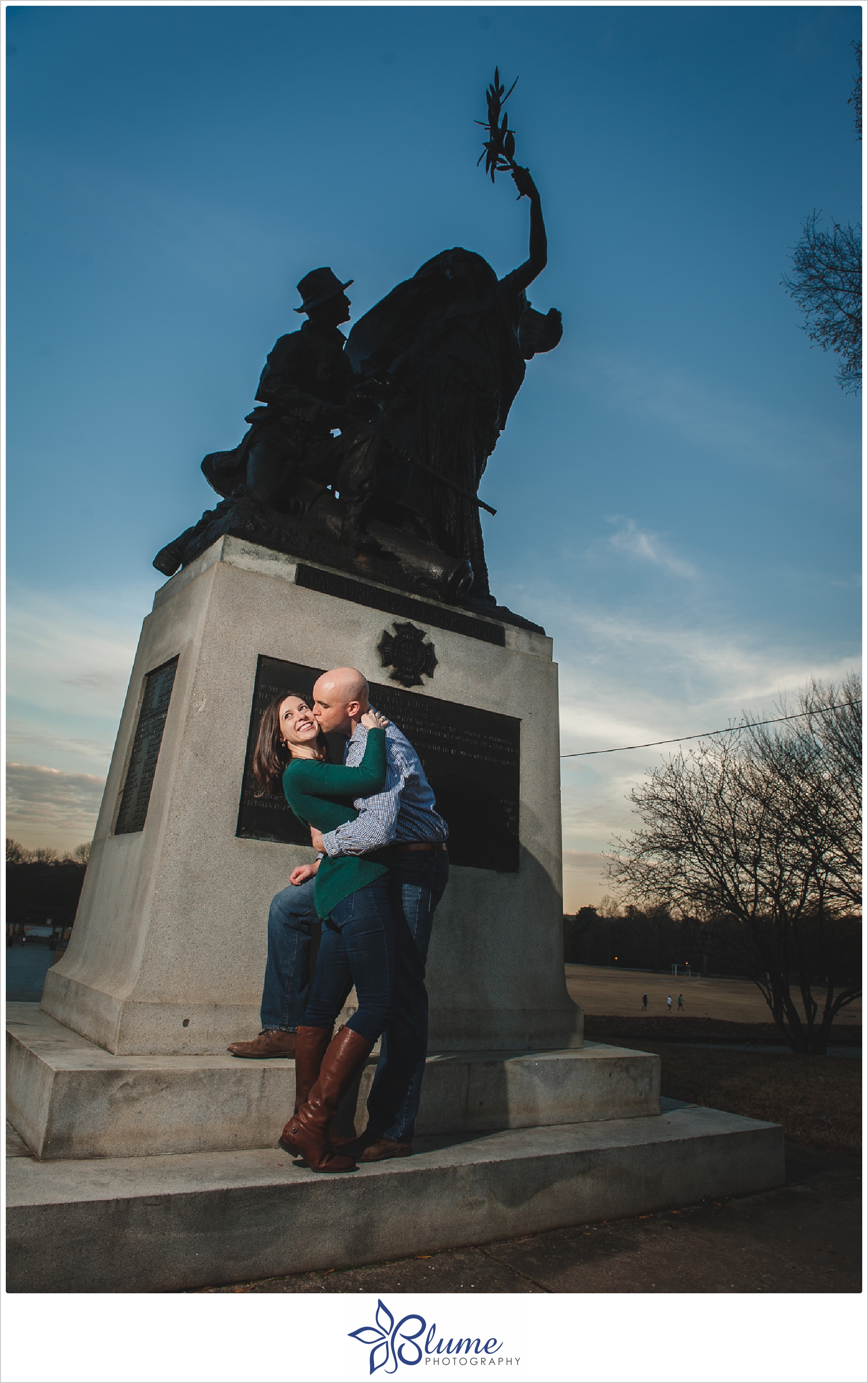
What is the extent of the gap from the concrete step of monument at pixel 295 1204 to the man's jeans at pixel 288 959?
1.64 ft

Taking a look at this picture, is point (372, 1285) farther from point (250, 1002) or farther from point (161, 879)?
point (161, 879)

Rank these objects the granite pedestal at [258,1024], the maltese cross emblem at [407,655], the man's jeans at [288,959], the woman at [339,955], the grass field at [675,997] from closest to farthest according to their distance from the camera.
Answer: the granite pedestal at [258,1024], the woman at [339,955], the man's jeans at [288,959], the maltese cross emblem at [407,655], the grass field at [675,997]

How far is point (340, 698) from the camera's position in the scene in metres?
2.96

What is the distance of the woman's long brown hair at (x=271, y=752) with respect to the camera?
3070mm

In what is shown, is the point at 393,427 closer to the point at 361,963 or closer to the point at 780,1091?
the point at 361,963

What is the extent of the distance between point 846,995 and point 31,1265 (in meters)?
16.1

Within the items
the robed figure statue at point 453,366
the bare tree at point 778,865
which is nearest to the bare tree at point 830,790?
the bare tree at point 778,865

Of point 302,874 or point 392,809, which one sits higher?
point 392,809

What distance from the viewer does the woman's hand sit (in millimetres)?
2830

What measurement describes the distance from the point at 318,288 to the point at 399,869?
418 cm

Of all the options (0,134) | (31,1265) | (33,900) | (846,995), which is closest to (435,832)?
(31,1265)

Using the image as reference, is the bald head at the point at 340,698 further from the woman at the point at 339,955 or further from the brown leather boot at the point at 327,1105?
the brown leather boot at the point at 327,1105

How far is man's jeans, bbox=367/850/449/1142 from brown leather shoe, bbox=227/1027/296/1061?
387 millimetres

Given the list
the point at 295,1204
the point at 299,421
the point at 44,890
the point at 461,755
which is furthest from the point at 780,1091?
the point at 44,890
